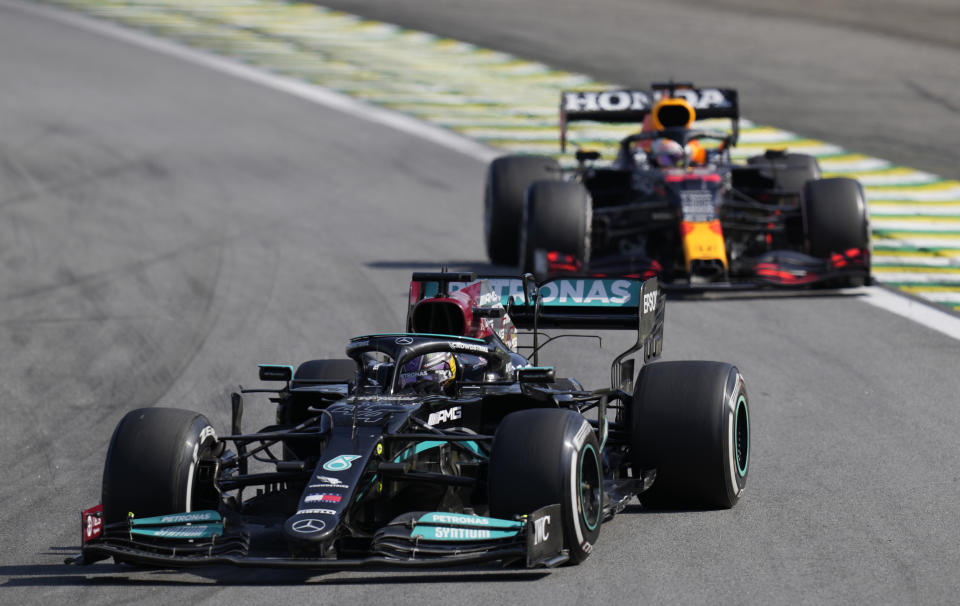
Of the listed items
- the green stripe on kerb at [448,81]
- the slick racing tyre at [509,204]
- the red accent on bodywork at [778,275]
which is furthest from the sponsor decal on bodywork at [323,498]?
the slick racing tyre at [509,204]

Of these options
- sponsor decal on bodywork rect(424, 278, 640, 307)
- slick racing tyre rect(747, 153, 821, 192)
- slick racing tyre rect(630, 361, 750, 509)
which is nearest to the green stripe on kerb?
slick racing tyre rect(747, 153, 821, 192)

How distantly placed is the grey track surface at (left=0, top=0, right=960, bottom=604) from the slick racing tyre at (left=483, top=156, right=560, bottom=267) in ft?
1.69

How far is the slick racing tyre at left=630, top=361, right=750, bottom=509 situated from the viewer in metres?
10.1

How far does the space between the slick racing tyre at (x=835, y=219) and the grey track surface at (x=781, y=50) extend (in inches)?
279

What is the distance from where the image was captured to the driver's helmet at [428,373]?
1027cm

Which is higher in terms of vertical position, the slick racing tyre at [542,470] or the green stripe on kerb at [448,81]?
the green stripe on kerb at [448,81]

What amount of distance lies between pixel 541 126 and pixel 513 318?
1794 cm

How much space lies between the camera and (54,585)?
919cm

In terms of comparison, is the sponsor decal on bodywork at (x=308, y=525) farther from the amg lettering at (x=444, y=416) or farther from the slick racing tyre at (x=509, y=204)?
the slick racing tyre at (x=509, y=204)

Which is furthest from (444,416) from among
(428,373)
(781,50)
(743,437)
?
(781,50)

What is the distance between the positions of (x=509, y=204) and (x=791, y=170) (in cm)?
375

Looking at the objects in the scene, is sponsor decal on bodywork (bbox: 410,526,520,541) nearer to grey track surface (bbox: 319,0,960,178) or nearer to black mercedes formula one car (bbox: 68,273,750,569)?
black mercedes formula one car (bbox: 68,273,750,569)

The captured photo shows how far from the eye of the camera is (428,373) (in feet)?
33.9

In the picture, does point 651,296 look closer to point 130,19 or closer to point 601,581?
point 601,581
